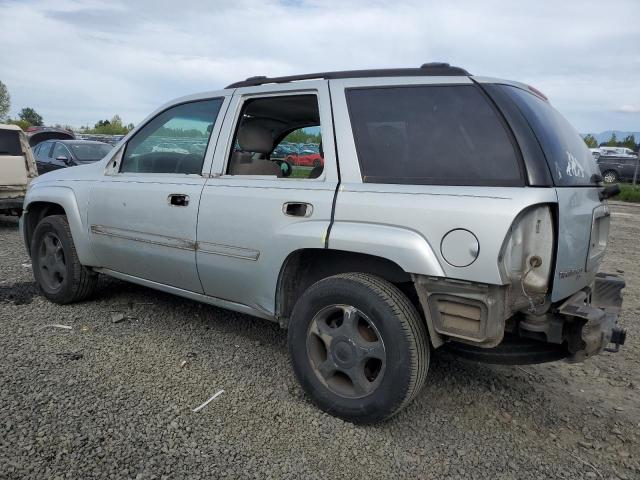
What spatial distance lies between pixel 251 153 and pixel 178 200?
0.65 metres

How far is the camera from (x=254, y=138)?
13.1 ft

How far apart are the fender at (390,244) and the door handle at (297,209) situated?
0.67ft

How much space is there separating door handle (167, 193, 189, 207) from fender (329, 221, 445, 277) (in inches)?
47.6

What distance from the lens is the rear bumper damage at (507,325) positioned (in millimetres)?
2414

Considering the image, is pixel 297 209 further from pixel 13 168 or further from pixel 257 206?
pixel 13 168

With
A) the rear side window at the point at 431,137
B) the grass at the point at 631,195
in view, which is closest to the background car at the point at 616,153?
the grass at the point at 631,195

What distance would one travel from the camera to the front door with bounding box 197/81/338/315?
295cm

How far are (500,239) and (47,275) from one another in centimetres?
403

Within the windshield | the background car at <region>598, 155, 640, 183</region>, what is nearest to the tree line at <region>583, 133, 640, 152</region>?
the background car at <region>598, 155, 640, 183</region>

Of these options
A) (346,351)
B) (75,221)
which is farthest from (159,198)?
(346,351)

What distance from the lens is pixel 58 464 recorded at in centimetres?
234

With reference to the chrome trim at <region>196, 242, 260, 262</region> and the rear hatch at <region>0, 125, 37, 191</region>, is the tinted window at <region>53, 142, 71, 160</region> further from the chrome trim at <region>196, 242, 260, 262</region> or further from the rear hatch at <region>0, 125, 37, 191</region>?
the chrome trim at <region>196, 242, 260, 262</region>

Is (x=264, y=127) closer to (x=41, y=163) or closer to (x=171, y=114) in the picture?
(x=171, y=114)

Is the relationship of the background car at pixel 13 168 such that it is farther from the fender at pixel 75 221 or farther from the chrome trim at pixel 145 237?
the chrome trim at pixel 145 237
